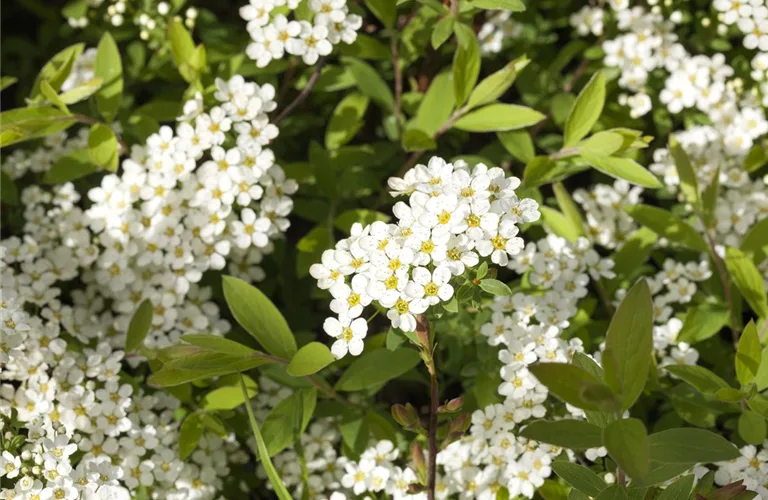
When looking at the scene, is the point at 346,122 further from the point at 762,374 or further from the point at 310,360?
the point at 762,374

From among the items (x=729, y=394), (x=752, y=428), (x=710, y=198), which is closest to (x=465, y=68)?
(x=710, y=198)

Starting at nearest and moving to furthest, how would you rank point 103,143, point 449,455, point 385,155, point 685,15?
point 449,455
point 103,143
point 385,155
point 685,15

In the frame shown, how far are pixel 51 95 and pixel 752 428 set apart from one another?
2.24 m

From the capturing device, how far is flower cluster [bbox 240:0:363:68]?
247cm

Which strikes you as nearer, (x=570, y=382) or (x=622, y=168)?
(x=570, y=382)

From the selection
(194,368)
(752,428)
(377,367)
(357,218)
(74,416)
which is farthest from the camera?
(357,218)

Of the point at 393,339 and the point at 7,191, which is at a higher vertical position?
the point at 393,339

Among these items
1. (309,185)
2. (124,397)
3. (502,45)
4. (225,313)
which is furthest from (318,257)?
(502,45)

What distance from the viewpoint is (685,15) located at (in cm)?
320

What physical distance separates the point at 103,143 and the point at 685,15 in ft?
7.31

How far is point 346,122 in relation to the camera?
9.75ft

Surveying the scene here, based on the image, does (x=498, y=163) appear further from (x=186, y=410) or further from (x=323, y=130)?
(x=186, y=410)

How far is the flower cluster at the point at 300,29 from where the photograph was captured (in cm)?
247


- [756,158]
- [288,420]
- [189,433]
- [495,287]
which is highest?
[495,287]
